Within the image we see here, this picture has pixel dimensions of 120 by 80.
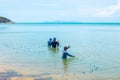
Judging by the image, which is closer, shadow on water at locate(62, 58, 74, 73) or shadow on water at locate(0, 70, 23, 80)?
shadow on water at locate(0, 70, 23, 80)

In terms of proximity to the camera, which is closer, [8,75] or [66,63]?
[8,75]

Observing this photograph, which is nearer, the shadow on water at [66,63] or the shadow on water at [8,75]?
the shadow on water at [8,75]

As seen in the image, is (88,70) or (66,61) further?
(66,61)

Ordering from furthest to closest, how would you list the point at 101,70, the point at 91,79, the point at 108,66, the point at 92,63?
the point at 92,63
the point at 108,66
the point at 101,70
the point at 91,79

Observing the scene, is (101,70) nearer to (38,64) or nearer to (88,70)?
(88,70)

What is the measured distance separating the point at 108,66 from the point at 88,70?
2478mm

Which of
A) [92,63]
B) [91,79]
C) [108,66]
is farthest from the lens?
[92,63]

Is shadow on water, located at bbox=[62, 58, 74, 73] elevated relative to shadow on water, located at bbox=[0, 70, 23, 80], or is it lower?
lower

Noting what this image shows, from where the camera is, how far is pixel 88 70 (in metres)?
22.5

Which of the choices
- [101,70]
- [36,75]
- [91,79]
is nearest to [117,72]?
[101,70]

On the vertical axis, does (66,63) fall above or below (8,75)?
below

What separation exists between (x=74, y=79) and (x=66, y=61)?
772 centimetres

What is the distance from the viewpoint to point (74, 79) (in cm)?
1944

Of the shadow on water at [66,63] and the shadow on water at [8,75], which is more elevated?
the shadow on water at [8,75]
